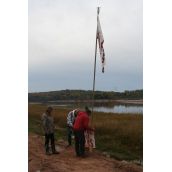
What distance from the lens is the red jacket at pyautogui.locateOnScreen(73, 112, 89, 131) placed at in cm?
1205

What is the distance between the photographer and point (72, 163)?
11648mm

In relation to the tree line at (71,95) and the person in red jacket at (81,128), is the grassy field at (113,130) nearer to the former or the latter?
the tree line at (71,95)

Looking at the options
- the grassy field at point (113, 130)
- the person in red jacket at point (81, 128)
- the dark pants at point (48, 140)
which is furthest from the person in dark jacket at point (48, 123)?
the person in red jacket at point (81, 128)

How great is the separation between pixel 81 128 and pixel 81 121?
18cm

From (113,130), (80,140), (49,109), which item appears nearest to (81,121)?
(80,140)

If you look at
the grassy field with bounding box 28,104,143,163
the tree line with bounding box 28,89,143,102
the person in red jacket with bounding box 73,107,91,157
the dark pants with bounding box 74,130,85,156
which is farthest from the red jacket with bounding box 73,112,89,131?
the grassy field with bounding box 28,104,143,163

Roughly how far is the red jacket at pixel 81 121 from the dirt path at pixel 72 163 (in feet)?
2.34

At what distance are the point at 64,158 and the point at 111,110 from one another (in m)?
7.69

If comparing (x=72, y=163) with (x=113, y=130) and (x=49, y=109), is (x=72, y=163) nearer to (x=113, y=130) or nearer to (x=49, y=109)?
(x=49, y=109)

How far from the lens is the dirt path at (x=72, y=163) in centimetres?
1120
